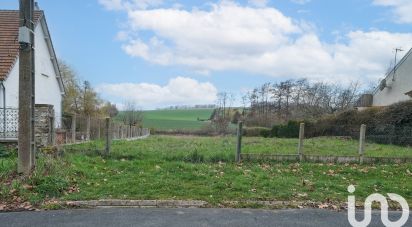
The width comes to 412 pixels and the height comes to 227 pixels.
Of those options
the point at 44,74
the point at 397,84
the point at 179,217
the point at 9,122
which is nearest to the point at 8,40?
the point at 44,74

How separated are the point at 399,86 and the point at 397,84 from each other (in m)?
0.37

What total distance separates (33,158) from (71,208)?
8.95ft

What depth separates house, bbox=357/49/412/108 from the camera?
1411 inches

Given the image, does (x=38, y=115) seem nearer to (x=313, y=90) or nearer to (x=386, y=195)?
(x=386, y=195)

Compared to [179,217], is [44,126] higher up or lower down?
higher up

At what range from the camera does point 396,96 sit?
37438 mm

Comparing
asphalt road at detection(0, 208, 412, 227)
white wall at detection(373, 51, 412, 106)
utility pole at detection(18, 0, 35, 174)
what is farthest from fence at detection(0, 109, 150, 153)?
white wall at detection(373, 51, 412, 106)

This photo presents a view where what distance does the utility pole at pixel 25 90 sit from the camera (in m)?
9.86

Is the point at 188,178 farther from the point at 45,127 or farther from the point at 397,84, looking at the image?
the point at 397,84

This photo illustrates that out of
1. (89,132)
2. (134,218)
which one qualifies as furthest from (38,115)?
(134,218)

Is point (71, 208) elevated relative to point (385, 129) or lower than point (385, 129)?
lower

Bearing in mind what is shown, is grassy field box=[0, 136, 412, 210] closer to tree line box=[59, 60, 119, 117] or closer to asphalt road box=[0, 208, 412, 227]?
asphalt road box=[0, 208, 412, 227]

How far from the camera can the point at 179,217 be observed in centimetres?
755

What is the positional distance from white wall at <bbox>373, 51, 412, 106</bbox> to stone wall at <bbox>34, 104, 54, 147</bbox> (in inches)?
1138
